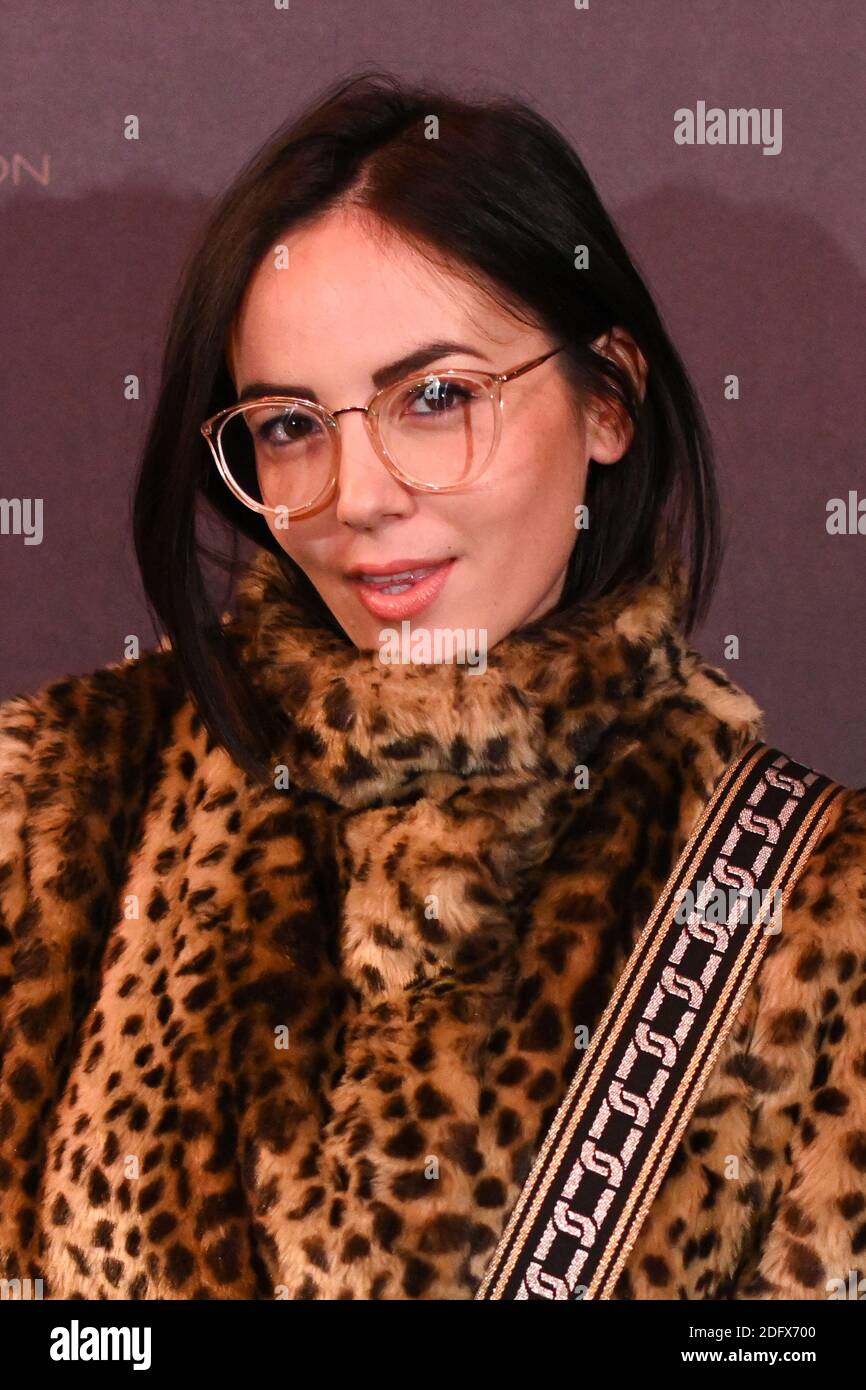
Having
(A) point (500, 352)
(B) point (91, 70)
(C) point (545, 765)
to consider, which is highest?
(B) point (91, 70)

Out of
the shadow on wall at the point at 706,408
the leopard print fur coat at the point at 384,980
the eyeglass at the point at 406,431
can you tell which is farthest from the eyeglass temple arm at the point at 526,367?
the shadow on wall at the point at 706,408

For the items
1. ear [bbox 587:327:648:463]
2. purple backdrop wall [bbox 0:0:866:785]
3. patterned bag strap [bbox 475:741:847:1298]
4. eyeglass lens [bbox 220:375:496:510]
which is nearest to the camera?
patterned bag strap [bbox 475:741:847:1298]

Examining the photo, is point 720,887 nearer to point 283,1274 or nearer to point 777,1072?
point 777,1072

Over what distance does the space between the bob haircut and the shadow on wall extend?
61cm

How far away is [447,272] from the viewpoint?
1.55 meters

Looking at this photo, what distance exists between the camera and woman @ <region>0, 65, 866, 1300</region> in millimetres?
1456

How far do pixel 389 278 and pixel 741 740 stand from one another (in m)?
0.55

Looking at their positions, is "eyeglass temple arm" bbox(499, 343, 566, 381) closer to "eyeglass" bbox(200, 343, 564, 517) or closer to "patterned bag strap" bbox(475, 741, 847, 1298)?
"eyeglass" bbox(200, 343, 564, 517)

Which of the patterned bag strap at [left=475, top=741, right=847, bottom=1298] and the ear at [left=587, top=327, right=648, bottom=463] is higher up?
the ear at [left=587, top=327, right=648, bottom=463]

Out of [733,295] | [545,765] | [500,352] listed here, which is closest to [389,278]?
[500,352]

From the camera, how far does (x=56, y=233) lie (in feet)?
7.85

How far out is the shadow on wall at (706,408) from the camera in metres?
2.35

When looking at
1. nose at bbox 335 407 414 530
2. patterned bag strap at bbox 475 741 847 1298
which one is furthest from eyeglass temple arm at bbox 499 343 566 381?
patterned bag strap at bbox 475 741 847 1298

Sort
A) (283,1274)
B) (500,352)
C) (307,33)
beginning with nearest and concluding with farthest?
(283,1274), (500,352), (307,33)
